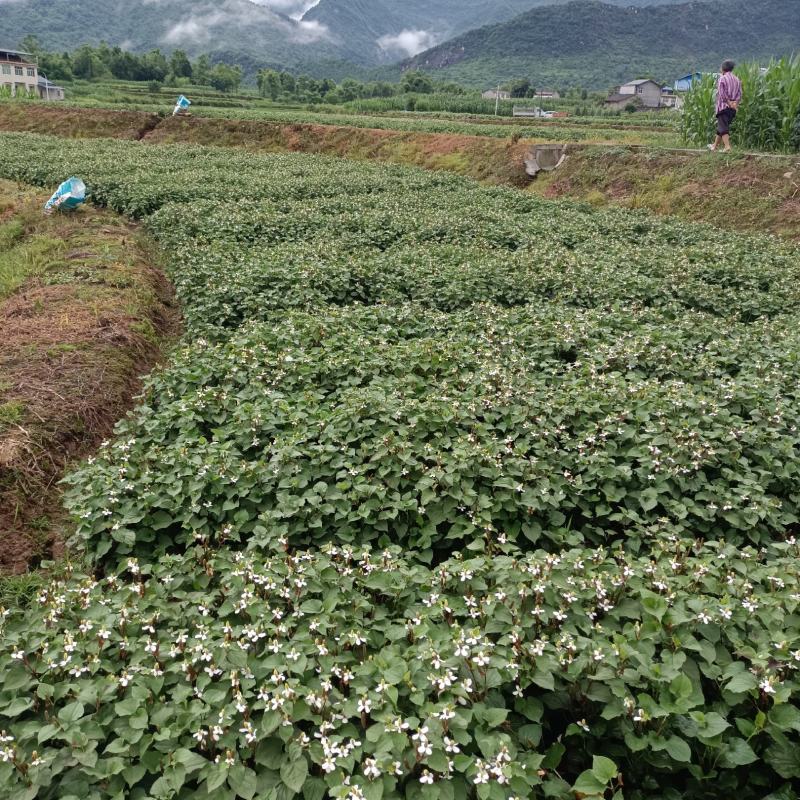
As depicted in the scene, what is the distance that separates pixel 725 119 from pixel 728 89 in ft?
3.19

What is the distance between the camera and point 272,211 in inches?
541

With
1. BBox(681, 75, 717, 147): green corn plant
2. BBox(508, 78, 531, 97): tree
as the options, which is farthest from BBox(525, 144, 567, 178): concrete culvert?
BBox(508, 78, 531, 97): tree

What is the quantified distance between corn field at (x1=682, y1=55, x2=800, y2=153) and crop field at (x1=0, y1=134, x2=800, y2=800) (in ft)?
35.9

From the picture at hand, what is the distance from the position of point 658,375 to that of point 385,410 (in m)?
2.99

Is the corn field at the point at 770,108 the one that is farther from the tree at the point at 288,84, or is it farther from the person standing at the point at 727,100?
the tree at the point at 288,84

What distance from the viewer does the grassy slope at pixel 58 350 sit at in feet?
17.0

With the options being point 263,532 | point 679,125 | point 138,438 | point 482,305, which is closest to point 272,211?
point 482,305

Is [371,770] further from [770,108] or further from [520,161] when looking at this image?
[520,161]

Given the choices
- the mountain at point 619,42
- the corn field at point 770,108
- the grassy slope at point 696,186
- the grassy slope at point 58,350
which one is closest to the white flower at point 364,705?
the grassy slope at point 58,350

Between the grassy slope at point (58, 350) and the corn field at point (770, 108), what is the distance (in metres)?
16.6

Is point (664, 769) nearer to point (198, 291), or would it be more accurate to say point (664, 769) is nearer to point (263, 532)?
point (263, 532)

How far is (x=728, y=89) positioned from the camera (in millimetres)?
16047

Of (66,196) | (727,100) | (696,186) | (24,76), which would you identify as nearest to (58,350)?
(66,196)

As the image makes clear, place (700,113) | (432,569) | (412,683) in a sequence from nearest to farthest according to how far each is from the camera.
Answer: (412,683)
(432,569)
(700,113)
